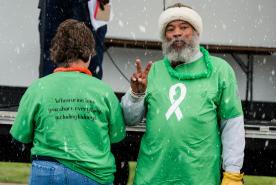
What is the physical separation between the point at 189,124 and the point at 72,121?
2.07ft

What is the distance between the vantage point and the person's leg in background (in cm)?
496

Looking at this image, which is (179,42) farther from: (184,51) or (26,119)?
(26,119)

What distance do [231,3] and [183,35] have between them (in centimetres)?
388

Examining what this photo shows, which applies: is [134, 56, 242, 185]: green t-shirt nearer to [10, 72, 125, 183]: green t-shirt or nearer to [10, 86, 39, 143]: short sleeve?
[10, 72, 125, 183]: green t-shirt

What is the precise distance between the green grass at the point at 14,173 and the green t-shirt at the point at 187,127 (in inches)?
172

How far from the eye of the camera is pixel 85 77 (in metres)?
3.51

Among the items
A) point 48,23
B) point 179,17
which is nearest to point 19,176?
point 48,23

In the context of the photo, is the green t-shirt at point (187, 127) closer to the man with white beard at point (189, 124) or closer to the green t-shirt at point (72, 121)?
the man with white beard at point (189, 124)

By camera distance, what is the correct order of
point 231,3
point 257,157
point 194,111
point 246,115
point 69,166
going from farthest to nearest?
1. point 231,3
2. point 246,115
3. point 257,157
4. point 194,111
5. point 69,166

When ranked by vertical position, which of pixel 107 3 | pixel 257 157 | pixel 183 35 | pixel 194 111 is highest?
pixel 107 3

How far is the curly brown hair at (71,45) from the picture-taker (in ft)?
11.6

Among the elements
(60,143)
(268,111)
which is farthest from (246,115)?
(60,143)

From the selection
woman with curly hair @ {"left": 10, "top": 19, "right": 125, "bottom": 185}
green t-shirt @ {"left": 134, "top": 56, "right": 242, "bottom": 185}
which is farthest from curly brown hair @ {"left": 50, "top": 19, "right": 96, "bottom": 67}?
green t-shirt @ {"left": 134, "top": 56, "right": 242, "bottom": 185}

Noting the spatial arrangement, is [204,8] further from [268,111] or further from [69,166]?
[69,166]
